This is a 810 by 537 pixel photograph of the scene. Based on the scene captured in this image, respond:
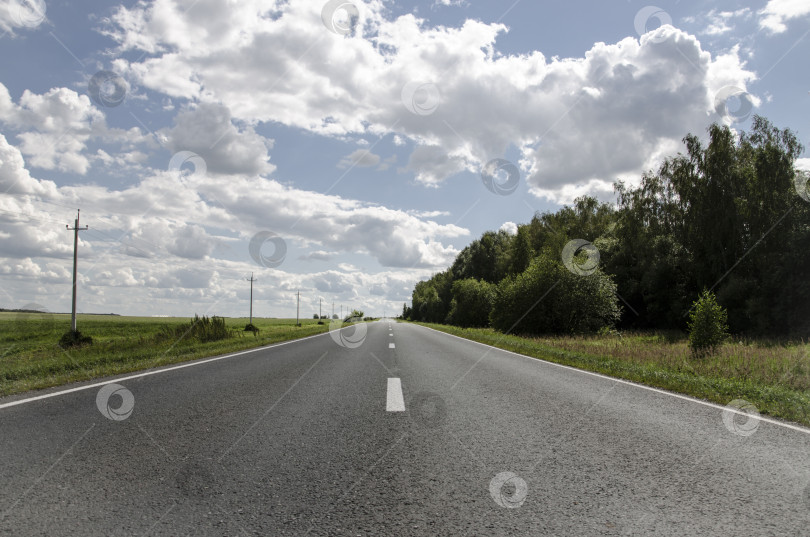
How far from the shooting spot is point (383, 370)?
10109mm

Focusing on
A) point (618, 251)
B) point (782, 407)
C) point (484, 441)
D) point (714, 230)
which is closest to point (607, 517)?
point (484, 441)

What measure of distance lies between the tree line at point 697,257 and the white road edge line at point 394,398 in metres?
25.5

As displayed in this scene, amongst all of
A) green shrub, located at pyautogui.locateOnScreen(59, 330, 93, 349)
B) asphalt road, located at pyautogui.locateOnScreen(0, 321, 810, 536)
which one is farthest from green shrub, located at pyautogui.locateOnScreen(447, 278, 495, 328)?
asphalt road, located at pyautogui.locateOnScreen(0, 321, 810, 536)

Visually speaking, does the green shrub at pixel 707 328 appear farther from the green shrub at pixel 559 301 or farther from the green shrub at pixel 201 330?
the green shrub at pixel 201 330

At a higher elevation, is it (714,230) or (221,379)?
(714,230)

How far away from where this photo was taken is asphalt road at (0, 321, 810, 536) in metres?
2.83

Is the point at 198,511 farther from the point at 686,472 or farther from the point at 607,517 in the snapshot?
the point at 686,472

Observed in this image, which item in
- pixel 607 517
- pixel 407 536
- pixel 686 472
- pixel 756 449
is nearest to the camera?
pixel 407 536

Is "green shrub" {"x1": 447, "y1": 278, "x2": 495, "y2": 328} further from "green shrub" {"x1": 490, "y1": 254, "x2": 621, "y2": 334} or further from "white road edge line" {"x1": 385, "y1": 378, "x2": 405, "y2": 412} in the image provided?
"white road edge line" {"x1": 385, "y1": 378, "x2": 405, "y2": 412}

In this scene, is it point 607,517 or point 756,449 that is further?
point 756,449

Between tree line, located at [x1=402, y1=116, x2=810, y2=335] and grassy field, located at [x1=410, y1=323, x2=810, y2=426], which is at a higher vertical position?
tree line, located at [x1=402, y1=116, x2=810, y2=335]

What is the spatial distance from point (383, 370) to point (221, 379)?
3.30 m

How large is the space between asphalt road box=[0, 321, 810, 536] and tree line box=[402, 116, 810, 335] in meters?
26.1

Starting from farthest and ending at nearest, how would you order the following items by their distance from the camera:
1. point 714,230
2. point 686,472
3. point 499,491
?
1. point 714,230
2. point 686,472
3. point 499,491
